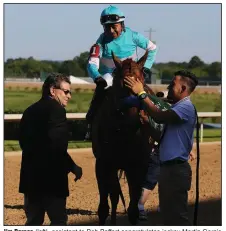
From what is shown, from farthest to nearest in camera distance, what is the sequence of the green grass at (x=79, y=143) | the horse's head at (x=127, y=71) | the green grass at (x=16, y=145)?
the green grass at (x=79, y=143) → the green grass at (x=16, y=145) → the horse's head at (x=127, y=71)

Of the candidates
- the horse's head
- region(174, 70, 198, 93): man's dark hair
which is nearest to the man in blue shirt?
region(174, 70, 198, 93): man's dark hair

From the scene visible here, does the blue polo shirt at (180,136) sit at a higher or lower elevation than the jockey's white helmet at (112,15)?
lower

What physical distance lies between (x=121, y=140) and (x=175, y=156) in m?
1.73

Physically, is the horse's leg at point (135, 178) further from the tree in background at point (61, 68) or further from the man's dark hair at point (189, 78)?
the tree in background at point (61, 68)

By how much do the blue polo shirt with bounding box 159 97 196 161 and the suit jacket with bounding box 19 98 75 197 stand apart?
0.88 metres

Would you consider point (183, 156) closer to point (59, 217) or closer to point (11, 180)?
point (59, 217)

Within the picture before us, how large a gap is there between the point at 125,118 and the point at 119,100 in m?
0.24

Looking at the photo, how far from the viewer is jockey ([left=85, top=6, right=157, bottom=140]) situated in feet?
20.6

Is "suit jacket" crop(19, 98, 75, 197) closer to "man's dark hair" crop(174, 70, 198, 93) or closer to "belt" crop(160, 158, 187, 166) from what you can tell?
"belt" crop(160, 158, 187, 166)

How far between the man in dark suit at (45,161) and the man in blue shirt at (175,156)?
78cm

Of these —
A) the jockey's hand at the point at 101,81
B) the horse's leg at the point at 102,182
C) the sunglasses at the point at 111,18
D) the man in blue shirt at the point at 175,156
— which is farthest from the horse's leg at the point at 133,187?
the sunglasses at the point at 111,18

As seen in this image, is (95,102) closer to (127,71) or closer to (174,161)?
(127,71)

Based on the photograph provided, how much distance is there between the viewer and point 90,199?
8.95 metres

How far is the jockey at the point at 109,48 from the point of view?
627 centimetres
